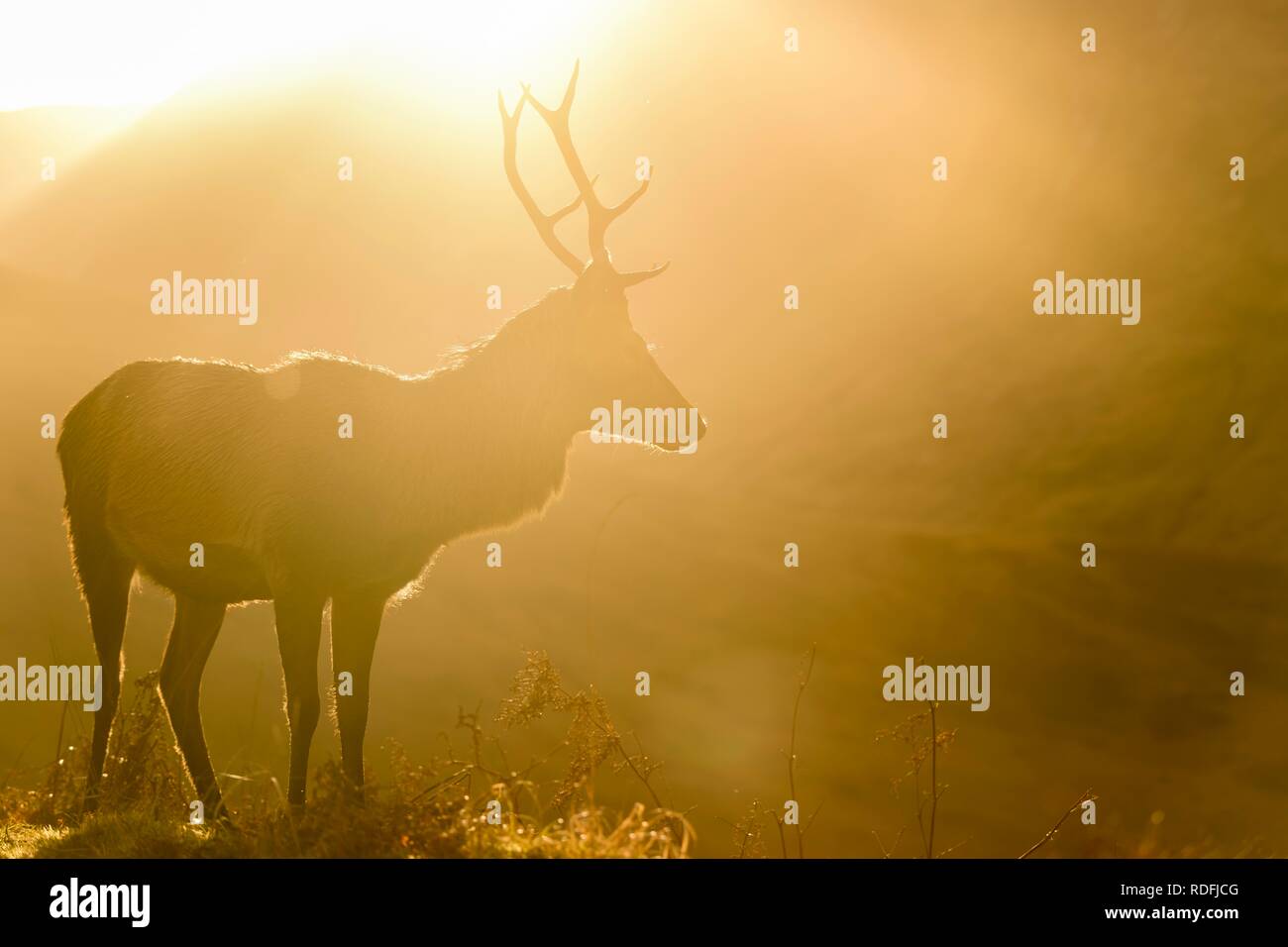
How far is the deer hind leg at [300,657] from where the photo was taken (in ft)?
18.9

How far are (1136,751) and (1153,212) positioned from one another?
48.6m

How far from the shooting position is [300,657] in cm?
579

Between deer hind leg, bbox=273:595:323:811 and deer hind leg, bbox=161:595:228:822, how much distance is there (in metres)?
1.14

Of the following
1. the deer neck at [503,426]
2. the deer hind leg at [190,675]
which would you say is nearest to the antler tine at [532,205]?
the deer neck at [503,426]

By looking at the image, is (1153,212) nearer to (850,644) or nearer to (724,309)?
(724,309)

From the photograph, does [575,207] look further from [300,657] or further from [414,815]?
[414,815]

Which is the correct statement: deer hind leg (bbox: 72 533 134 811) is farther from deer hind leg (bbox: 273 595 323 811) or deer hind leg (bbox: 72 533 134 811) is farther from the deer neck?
the deer neck

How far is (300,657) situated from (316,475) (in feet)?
2.99

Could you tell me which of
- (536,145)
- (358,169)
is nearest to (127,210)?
(358,169)

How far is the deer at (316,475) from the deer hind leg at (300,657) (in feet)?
0.03

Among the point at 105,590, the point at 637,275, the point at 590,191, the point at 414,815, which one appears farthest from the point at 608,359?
the point at 105,590

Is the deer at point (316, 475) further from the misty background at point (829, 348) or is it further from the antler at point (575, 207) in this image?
the misty background at point (829, 348)
